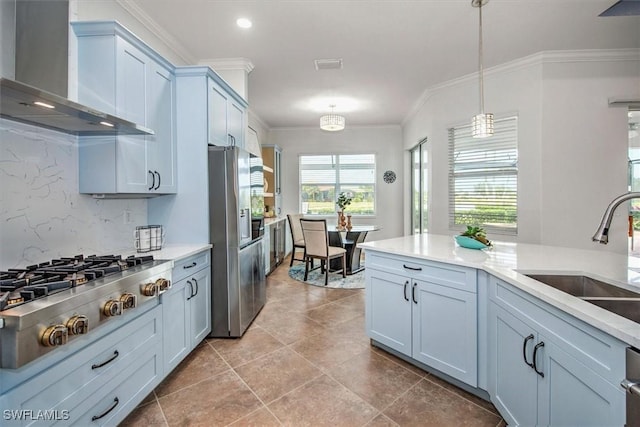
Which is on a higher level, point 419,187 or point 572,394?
point 419,187

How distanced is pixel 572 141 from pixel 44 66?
472cm

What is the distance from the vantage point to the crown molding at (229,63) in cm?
344

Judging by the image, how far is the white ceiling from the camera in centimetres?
252

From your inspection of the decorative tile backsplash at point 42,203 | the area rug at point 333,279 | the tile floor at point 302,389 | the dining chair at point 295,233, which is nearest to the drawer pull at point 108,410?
the tile floor at point 302,389

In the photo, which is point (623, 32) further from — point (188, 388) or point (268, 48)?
point (188, 388)

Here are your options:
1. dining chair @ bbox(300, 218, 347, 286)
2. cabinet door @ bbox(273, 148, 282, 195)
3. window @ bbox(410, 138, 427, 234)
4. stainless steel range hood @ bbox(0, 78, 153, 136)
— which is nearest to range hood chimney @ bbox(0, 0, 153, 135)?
stainless steel range hood @ bbox(0, 78, 153, 136)

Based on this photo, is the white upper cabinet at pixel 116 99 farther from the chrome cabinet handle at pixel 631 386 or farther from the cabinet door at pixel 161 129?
the chrome cabinet handle at pixel 631 386

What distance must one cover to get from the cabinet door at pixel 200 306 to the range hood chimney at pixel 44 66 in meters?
1.29

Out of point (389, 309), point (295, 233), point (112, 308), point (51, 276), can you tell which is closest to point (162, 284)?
point (112, 308)

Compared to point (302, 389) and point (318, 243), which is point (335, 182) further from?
point (302, 389)

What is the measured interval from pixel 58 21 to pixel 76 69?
260mm

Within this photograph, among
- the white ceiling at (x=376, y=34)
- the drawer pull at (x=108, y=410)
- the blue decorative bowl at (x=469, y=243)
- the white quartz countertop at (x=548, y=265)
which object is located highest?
the white ceiling at (x=376, y=34)

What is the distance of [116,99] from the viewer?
1962mm

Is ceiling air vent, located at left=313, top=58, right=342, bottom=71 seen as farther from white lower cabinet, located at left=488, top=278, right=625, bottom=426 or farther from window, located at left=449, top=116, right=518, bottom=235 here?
white lower cabinet, located at left=488, top=278, right=625, bottom=426
